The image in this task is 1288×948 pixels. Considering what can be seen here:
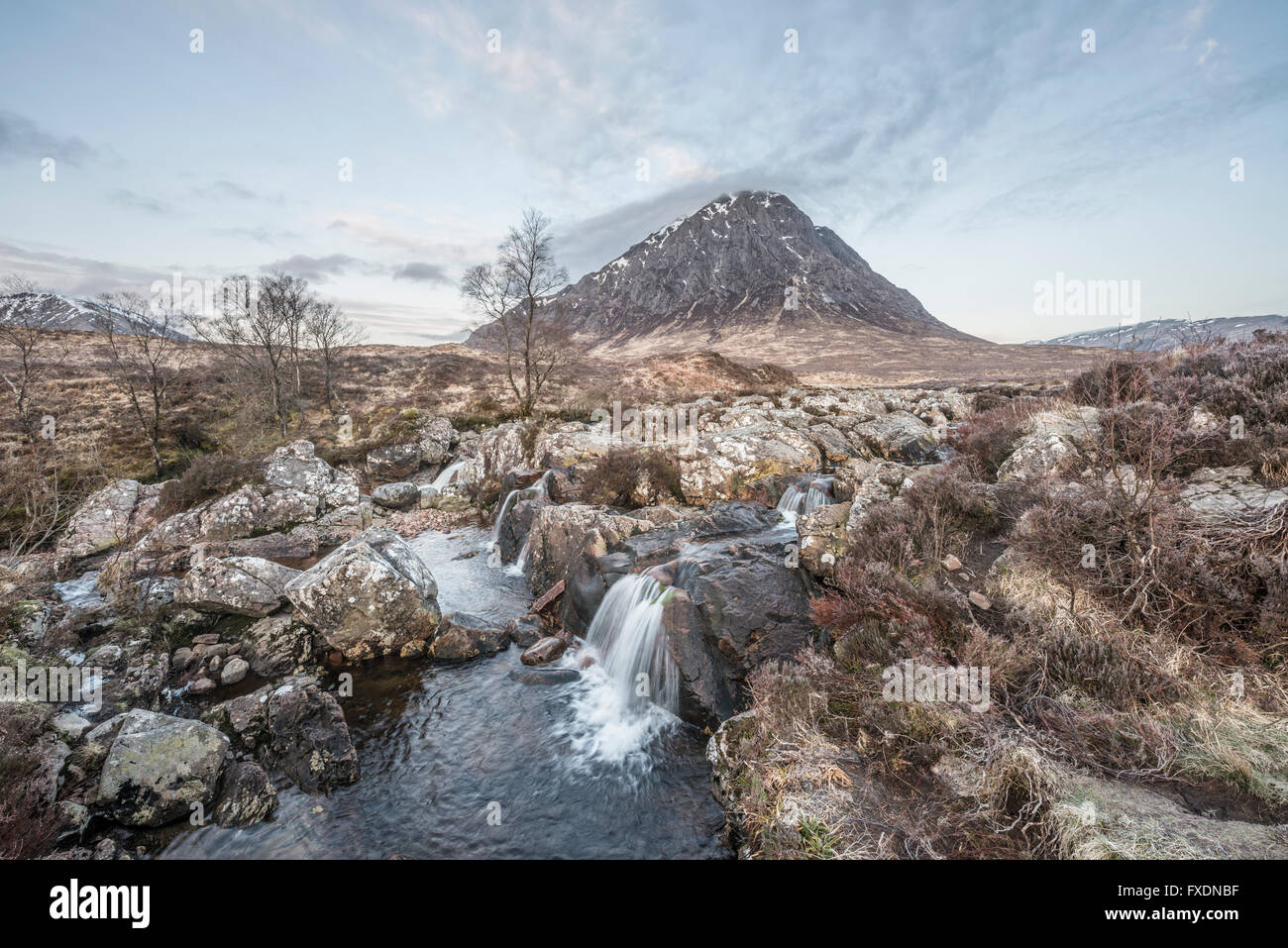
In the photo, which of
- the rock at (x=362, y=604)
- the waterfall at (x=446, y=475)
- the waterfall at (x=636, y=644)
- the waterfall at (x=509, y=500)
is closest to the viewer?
the waterfall at (x=636, y=644)

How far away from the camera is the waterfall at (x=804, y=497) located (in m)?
13.2

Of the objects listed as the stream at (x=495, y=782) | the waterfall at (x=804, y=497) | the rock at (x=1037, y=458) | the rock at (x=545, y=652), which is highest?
the rock at (x=1037, y=458)

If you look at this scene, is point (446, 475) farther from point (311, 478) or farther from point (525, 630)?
point (525, 630)

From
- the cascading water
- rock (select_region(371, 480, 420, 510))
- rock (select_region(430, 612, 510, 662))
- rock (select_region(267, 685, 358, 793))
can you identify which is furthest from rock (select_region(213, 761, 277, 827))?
rock (select_region(371, 480, 420, 510))

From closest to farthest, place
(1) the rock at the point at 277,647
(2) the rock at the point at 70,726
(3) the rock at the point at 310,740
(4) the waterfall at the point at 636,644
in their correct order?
(2) the rock at the point at 70,726
(3) the rock at the point at 310,740
(4) the waterfall at the point at 636,644
(1) the rock at the point at 277,647

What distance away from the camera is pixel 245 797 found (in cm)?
614

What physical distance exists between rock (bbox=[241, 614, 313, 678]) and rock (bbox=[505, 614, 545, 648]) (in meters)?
4.08

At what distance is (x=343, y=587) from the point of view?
982 cm

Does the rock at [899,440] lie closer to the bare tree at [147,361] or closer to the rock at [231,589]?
the rock at [231,589]

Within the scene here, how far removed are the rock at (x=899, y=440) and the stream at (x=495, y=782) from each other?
15.2m

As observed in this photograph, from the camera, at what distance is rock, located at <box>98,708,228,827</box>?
228 inches

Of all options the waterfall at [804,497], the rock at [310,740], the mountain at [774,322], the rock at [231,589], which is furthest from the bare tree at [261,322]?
the mountain at [774,322]
